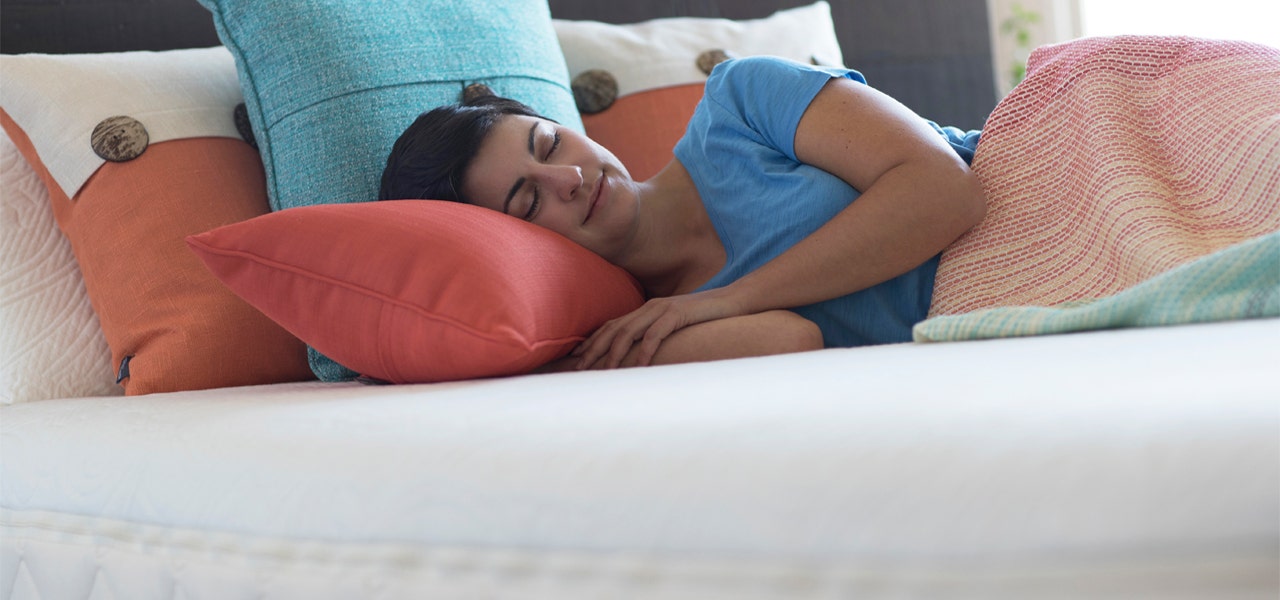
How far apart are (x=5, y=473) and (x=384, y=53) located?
734mm

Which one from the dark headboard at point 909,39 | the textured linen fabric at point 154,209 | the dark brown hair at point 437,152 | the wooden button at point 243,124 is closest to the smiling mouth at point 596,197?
the dark brown hair at point 437,152

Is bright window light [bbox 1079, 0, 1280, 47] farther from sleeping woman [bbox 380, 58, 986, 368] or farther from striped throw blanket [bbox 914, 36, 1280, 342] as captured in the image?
sleeping woman [bbox 380, 58, 986, 368]

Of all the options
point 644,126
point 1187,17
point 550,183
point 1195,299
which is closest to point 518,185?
point 550,183

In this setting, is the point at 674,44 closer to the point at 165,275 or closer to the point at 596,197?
the point at 596,197

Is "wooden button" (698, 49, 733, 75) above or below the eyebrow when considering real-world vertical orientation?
below

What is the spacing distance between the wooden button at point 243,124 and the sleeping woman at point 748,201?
0.30 m

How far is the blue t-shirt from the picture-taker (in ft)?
4.50

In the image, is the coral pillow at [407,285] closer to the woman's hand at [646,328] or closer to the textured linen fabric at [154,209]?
the woman's hand at [646,328]

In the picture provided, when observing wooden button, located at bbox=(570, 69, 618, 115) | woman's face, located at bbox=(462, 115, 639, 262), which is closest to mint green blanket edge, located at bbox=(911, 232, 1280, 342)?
woman's face, located at bbox=(462, 115, 639, 262)

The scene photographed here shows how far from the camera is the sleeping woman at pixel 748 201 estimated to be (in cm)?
126

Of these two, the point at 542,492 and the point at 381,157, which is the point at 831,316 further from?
the point at 542,492

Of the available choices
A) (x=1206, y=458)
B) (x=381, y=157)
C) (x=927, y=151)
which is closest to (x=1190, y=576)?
(x=1206, y=458)

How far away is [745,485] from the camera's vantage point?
1.87 feet

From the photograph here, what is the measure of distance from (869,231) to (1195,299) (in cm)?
46
